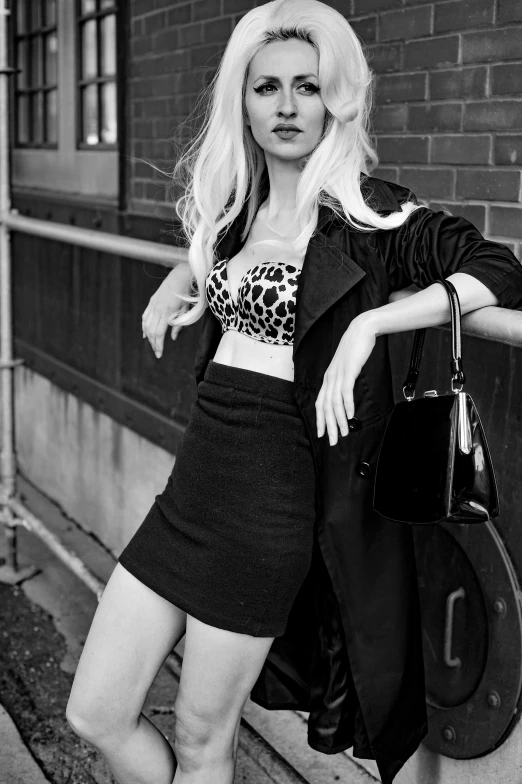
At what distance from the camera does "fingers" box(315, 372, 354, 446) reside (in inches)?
80.5

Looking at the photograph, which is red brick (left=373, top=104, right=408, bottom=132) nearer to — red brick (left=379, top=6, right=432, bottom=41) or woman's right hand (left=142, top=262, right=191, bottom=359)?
red brick (left=379, top=6, right=432, bottom=41)

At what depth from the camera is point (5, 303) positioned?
14.2ft

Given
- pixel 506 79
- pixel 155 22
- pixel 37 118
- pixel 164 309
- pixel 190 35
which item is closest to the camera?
pixel 164 309

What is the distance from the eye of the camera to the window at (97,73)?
5719 mm

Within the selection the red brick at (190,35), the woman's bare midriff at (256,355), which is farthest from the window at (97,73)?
the woman's bare midriff at (256,355)

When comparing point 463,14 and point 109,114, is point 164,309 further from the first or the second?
point 109,114

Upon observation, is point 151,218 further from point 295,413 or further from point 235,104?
point 295,413

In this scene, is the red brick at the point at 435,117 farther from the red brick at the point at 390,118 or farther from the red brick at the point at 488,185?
the red brick at the point at 488,185

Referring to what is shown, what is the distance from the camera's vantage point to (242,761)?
3354 mm

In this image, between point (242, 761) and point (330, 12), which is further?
point (242, 761)

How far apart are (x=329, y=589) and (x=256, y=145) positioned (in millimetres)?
1077

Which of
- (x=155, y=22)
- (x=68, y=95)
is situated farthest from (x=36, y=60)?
(x=155, y=22)

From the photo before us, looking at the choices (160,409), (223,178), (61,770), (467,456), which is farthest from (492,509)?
(160,409)

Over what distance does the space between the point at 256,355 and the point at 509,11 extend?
1.30 metres
